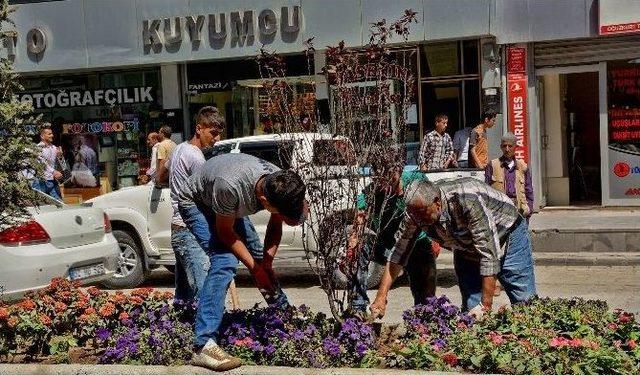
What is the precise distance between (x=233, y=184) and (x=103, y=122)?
14.4 metres

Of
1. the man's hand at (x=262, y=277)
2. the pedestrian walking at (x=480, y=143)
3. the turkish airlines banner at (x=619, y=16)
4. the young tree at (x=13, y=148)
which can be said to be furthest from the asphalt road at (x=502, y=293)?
the turkish airlines banner at (x=619, y=16)

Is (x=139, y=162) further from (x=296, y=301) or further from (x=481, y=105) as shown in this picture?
(x=296, y=301)

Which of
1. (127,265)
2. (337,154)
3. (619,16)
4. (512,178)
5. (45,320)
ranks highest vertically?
(619,16)

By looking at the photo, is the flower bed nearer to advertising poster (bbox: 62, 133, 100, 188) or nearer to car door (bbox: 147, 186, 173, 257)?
car door (bbox: 147, 186, 173, 257)

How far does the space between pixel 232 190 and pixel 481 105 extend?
11758 millimetres

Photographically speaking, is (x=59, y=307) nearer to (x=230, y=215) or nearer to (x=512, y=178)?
(x=230, y=215)

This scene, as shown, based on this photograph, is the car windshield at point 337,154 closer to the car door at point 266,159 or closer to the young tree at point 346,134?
the young tree at point 346,134

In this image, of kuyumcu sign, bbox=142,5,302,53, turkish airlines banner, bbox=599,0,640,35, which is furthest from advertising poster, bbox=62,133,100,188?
turkish airlines banner, bbox=599,0,640,35

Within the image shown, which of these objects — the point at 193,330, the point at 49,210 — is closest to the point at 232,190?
the point at 193,330

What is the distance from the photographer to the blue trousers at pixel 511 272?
655 cm

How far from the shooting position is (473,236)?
6.18 meters

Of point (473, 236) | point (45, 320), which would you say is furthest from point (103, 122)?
point (473, 236)

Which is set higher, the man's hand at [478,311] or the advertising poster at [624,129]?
the advertising poster at [624,129]

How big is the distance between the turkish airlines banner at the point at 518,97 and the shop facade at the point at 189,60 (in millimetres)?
259
